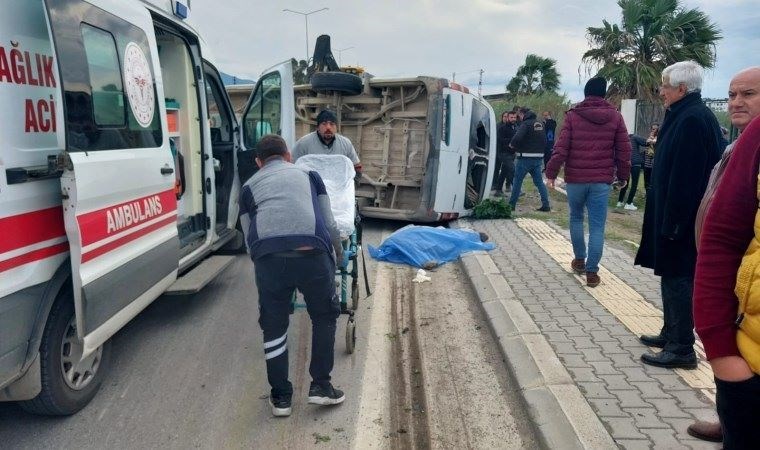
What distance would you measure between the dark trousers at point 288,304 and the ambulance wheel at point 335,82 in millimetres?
4580

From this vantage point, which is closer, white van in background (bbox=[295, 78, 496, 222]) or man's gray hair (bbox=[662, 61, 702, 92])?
man's gray hair (bbox=[662, 61, 702, 92])

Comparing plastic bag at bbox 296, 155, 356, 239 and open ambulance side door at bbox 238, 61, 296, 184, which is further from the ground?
open ambulance side door at bbox 238, 61, 296, 184

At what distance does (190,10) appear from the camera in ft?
16.1

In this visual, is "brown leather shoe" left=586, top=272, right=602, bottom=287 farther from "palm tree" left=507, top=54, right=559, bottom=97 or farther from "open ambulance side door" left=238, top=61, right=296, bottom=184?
"palm tree" left=507, top=54, right=559, bottom=97

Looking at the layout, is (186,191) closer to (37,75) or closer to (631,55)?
(37,75)

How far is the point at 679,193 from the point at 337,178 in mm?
2660

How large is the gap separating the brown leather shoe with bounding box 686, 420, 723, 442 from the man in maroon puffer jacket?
2.53 metres

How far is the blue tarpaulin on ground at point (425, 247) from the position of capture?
6453 mm

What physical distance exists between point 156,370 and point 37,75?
207 centimetres

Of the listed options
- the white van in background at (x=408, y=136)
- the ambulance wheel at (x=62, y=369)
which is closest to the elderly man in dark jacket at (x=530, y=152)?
the white van in background at (x=408, y=136)

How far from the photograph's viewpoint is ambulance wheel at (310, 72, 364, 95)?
23.9 ft

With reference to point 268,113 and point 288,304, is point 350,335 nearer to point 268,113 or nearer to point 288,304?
point 288,304

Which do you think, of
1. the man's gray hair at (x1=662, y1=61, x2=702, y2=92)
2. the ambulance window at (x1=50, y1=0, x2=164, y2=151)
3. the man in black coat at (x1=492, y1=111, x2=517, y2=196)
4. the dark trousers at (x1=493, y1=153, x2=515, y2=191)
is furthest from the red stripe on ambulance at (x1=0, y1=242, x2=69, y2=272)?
the dark trousers at (x1=493, y1=153, x2=515, y2=191)

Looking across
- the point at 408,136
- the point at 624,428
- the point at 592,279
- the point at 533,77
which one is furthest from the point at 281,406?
the point at 533,77
